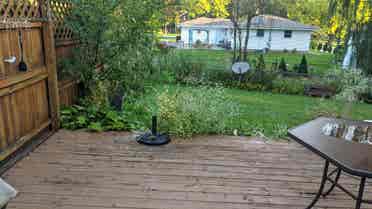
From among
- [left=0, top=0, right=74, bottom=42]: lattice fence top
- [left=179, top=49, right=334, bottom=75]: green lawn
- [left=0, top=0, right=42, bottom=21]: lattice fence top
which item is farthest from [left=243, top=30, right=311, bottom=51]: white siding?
[left=0, top=0, right=42, bottom=21]: lattice fence top

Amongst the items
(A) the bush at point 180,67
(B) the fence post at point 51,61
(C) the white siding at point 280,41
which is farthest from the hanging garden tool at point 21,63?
(C) the white siding at point 280,41

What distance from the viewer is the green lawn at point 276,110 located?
4590 mm

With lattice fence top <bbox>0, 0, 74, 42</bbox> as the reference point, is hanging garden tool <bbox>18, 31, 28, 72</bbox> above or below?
below

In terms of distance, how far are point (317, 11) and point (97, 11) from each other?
24.2m

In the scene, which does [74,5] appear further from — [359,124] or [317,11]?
[317,11]

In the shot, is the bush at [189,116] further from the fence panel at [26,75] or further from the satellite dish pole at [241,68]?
the satellite dish pole at [241,68]

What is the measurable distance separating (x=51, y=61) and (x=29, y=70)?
0.45m

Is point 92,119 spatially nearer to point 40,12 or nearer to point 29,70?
point 29,70

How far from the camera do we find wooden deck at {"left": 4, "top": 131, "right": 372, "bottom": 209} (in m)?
2.34

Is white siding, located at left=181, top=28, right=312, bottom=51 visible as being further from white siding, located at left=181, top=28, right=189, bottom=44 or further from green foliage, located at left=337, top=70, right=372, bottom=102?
green foliage, located at left=337, top=70, right=372, bottom=102

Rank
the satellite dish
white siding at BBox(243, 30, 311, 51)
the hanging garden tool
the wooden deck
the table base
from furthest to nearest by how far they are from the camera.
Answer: white siding at BBox(243, 30, 311, 51), the satellite dish, the hanging garden tool, the wooden deck, the table base

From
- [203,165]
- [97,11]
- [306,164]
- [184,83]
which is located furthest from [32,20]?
[184,83]

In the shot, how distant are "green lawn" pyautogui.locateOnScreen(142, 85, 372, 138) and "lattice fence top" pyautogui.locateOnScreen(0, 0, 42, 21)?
2283 millimetres

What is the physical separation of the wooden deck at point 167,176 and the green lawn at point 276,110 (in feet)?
2.87
